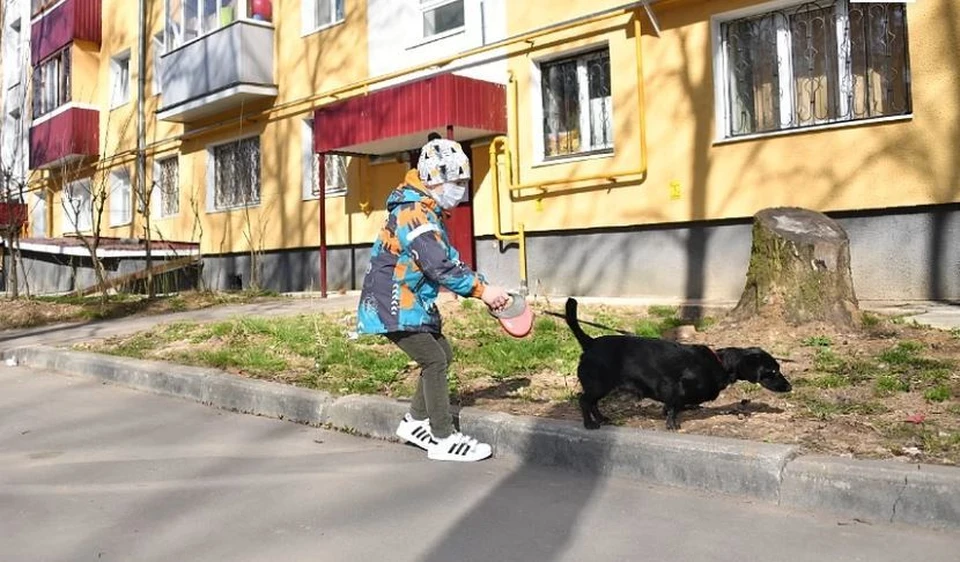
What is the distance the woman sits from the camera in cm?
404

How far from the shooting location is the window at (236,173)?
16672 mm

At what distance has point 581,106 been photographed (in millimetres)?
11672

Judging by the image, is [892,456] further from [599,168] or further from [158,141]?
[158,141]

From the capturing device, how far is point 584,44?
11.3 m

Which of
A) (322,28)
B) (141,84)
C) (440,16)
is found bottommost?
(440,16)

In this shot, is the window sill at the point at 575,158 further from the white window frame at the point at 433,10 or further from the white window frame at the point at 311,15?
the white window frame at the point at 311,15

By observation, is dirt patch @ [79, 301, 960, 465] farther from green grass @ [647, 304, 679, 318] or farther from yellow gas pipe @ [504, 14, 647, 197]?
yellow gas pipe @ [504, 14, 647, 197]

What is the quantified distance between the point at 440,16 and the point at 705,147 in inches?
212

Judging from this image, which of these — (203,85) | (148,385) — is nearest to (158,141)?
(203,85)

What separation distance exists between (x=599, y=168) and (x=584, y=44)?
174cm

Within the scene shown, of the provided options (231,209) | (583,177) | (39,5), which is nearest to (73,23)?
(39,5)

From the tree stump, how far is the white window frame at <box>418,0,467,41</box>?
7.80m

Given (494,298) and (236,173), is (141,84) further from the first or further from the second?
(494,298)

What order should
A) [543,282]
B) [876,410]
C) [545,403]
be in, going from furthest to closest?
[543,282], [545,403], [876,410]
